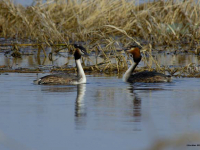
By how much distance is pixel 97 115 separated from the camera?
319 inches

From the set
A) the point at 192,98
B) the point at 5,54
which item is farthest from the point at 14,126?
the point at 5,54

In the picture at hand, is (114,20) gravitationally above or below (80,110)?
above

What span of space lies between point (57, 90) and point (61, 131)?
4.02 metres

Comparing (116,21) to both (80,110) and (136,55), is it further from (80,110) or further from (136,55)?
(80,110)

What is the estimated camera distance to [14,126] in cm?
734

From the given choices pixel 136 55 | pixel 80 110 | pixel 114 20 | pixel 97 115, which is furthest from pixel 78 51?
pixel 114 20

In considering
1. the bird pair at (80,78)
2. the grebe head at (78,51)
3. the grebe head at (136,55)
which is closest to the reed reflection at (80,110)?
the bird pair at (80,78)

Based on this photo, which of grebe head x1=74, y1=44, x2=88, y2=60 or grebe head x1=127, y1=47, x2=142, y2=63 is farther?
grebe head x1=127, y1=47, x2=142, y2=63

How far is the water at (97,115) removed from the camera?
21.5ft

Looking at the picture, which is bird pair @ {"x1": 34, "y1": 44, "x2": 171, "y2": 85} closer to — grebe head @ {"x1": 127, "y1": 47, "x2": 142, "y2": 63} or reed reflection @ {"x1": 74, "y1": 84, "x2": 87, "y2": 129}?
grebe head @ {"x1": 127, "y1": 47, "x2": 142, "y2": 63}

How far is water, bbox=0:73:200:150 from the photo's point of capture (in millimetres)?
6543

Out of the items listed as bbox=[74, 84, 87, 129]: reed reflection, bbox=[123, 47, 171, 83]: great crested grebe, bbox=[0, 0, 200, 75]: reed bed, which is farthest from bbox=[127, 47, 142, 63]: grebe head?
bbox=[0, 0, 200, 75]: reed bed

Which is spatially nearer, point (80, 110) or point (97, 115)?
point (97, 115)

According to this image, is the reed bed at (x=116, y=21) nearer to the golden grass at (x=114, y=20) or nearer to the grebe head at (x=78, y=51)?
the golden grass at (x=114, y=20)
